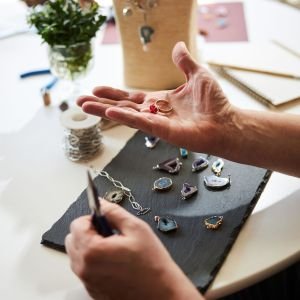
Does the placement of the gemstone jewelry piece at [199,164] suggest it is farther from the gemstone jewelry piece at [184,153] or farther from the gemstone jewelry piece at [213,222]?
the gemstone jewelry piece at [213,222]

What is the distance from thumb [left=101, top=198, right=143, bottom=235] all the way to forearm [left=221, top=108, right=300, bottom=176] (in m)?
0.28

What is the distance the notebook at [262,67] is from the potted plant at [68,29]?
352 mm

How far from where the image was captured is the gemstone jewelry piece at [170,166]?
89 centimetres

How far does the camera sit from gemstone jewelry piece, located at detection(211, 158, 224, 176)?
88 cm

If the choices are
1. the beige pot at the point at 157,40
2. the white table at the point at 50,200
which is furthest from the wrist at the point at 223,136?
the beige pot at the point at 157,40

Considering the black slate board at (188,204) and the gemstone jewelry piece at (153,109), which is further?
the gemstone jewelry piece at (153,109)

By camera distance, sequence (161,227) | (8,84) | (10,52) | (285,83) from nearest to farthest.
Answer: (161,227)
(285,83)
(8,84)
(10,52)

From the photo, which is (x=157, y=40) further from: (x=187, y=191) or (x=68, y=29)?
(x=187, y=191)

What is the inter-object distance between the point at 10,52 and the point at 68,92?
349mm

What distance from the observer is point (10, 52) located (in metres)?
1.42

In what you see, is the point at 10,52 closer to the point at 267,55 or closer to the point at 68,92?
the point at 68,92

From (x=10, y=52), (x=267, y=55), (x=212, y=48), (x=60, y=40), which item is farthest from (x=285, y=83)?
(x=10, y=52)

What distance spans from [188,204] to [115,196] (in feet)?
0.44

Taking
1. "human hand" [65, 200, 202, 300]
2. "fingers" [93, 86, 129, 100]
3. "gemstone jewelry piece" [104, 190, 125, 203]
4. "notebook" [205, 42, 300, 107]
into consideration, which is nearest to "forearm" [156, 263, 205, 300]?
"human hand" [65, 200, 202, 300]
